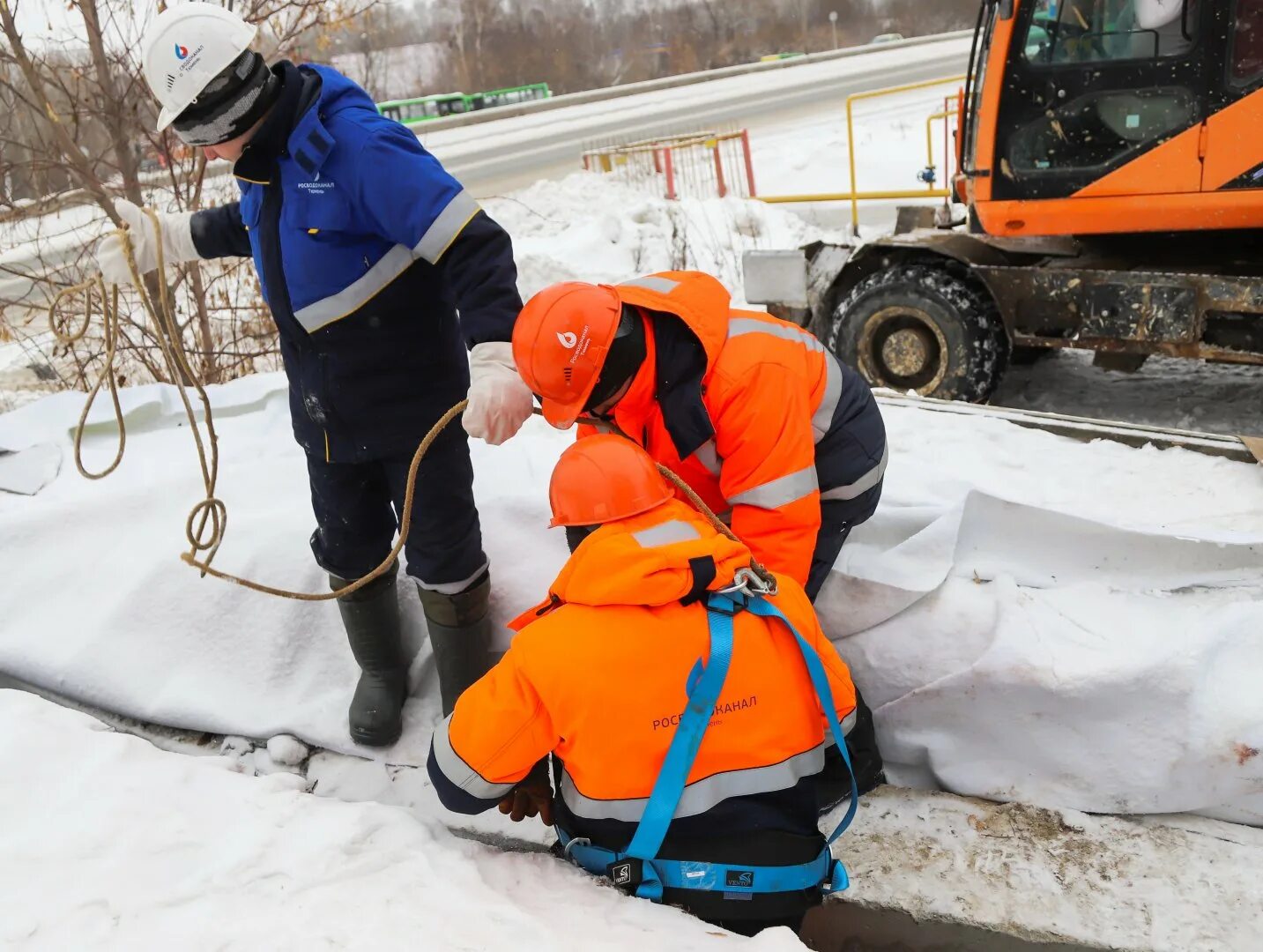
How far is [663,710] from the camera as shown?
175cm

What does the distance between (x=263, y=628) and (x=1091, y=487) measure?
2800 millimetres

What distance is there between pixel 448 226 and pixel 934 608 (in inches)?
62.8

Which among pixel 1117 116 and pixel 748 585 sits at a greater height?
pixel 1117 116

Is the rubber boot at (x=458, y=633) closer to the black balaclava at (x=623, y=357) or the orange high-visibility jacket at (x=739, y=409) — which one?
the orange high-visibility jacket at (x=739, y=409)

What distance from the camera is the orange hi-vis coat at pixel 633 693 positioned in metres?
1.72

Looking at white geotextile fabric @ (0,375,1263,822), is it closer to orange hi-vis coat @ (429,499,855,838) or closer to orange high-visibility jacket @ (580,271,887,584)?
orange high-visibility jacket @ (580,271,887,584)

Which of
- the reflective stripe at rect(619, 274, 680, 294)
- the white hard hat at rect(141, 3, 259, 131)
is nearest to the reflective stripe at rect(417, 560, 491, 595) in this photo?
the reflective stripe at rect(619, 274, 680, 294)

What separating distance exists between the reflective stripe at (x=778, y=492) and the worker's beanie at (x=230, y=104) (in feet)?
4.67

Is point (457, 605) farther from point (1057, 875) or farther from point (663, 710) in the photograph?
point (1057, 875)

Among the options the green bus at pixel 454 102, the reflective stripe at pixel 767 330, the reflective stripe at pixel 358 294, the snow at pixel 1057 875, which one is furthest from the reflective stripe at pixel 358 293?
the green bus at pixel 454 102

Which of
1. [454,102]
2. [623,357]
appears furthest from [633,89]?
[623,357]

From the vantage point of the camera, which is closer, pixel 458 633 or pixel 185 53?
pixel 185 53

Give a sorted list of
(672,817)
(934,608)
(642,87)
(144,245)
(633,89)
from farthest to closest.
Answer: (642,87), (633,89), (144,245), (934,608), (672,817)

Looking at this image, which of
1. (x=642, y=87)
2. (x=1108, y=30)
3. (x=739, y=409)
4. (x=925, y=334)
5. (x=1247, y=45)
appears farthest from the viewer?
(x=642, y=87)
